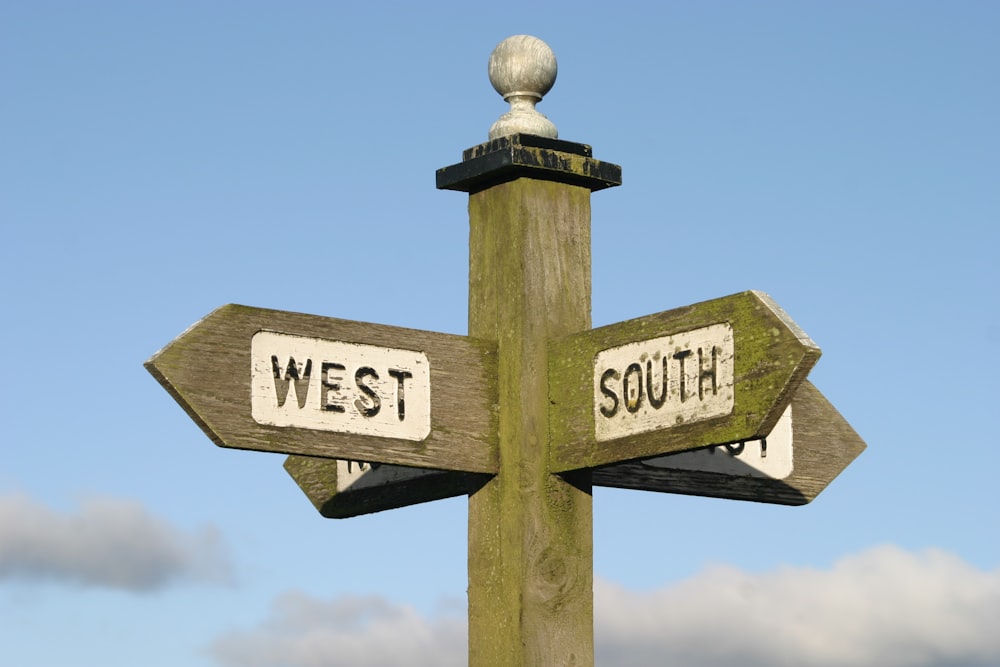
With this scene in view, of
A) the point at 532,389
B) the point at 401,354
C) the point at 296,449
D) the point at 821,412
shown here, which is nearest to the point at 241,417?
the point at 296,449

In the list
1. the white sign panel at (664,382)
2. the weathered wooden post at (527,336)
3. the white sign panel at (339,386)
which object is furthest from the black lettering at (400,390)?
the white sign panel at (664,382)

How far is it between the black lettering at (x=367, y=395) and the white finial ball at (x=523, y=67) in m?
0.89

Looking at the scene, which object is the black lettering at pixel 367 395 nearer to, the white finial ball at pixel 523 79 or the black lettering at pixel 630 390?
the black lettering at pixel 630 390

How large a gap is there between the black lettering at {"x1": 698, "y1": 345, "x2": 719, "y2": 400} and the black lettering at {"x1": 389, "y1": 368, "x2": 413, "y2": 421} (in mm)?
686

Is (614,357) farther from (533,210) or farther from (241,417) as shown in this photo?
(241,417)

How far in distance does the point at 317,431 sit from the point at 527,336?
1.95 feet

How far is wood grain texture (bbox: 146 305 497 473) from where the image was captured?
154 inches

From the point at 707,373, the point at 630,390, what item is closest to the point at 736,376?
the point at 707,373

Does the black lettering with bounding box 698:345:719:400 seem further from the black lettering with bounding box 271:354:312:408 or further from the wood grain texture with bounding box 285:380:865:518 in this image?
the black lettering with bounding box 271:354:312:408

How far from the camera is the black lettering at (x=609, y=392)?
13.6 feet

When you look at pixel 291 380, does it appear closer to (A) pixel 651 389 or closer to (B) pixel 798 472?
(A) pixel 651 389

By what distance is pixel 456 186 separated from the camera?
4.66m

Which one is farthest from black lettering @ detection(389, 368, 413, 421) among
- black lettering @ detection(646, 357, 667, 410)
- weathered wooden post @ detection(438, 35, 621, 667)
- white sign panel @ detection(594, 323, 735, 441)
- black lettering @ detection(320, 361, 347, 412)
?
black lettering @ detection(646, 357, 667, 410)

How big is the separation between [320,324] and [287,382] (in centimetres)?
16
